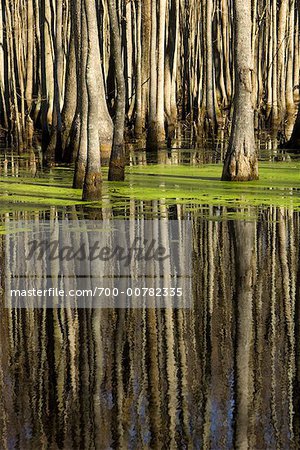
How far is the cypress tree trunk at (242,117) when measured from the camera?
1675 centimetres

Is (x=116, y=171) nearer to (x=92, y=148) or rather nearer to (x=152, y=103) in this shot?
(x=92, y=148)

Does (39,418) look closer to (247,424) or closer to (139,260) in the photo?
(247,424)

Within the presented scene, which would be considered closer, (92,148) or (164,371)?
(164,371)

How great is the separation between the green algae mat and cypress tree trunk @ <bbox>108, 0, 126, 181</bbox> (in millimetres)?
224

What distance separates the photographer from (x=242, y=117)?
16812 millimetres

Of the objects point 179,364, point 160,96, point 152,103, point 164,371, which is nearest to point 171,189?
point 179,364

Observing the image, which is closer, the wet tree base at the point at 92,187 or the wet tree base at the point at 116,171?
the wet tree base at the point at 92,187

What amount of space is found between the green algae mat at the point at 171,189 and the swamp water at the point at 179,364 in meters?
2.72

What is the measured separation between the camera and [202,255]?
10484mm

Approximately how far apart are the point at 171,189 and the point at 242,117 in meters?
1.56

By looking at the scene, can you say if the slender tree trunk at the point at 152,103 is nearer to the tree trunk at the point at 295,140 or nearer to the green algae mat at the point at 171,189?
the tree trunk at the point at 295,140

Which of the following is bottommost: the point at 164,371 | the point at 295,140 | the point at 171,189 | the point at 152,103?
the point at 164,371

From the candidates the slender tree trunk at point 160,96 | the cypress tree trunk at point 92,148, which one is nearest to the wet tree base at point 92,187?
the cypress tree trunk at point 92,148

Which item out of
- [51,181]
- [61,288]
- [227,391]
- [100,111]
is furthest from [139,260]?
[100,111]
